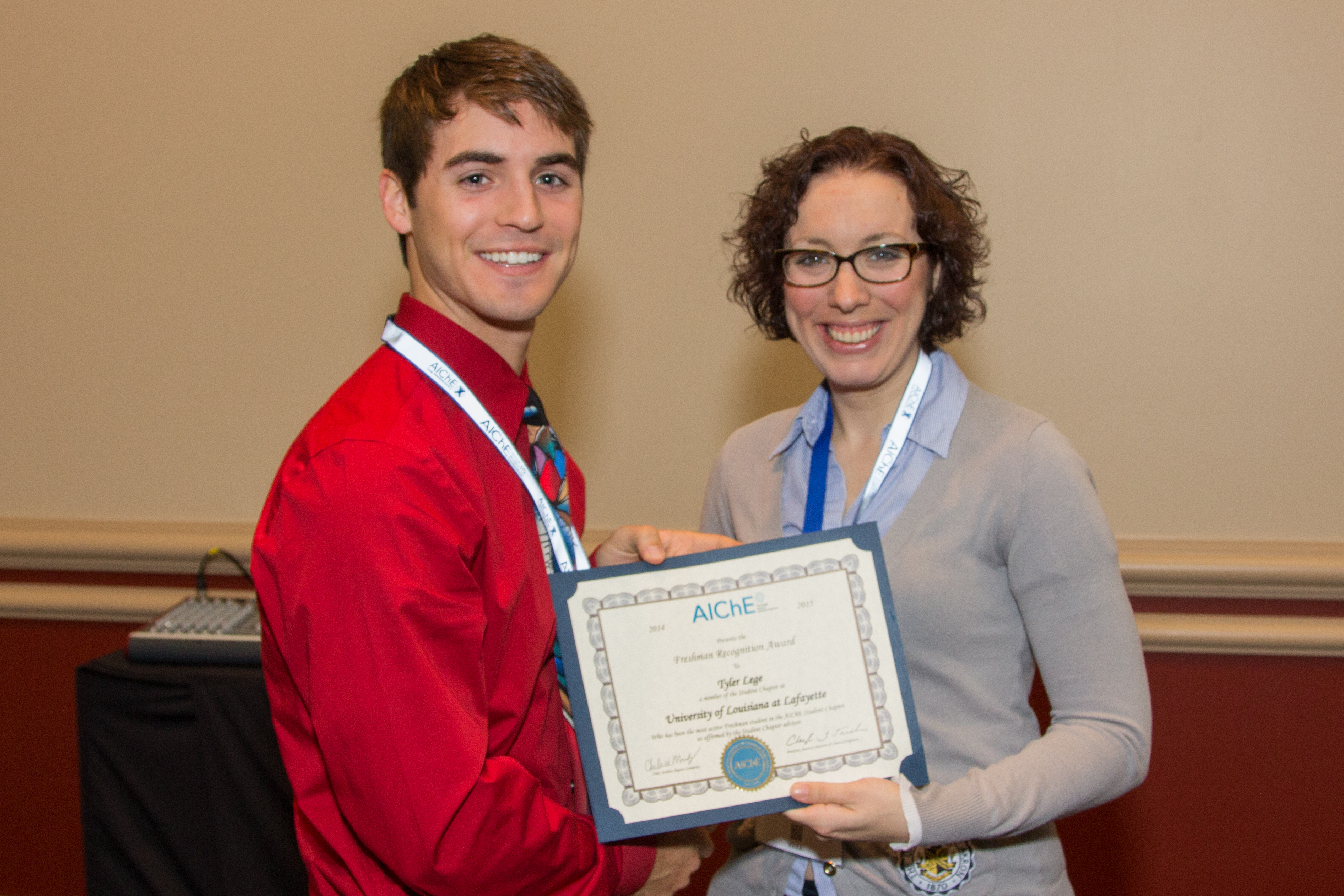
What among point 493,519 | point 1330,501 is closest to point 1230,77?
point 1330,501

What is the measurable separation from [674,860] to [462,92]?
1.20 metres

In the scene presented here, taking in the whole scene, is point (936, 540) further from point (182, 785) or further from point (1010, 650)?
point (182, 785)

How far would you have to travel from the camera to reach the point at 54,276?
3.11m

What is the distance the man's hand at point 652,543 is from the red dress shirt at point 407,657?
19 cm

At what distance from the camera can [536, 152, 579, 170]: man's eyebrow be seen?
4.70 feet

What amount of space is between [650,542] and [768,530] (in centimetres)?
30

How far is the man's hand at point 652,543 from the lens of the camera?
1.48m

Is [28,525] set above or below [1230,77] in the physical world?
below

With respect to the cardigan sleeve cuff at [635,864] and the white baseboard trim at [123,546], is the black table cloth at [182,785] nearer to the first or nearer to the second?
the white baseboard trim at [123,546]

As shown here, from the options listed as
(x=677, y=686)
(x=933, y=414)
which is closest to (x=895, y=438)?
(x=933, y=414)

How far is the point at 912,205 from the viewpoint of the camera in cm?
157

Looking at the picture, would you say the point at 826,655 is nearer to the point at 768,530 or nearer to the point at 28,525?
the point at 768,530

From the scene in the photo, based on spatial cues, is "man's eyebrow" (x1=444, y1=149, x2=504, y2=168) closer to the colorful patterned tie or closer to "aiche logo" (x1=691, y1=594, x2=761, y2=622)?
the colorful patterned tie
